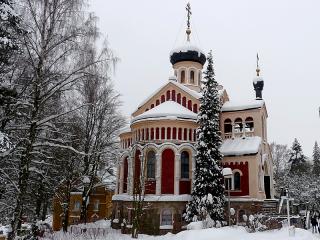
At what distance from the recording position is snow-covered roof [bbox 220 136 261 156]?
27486mm

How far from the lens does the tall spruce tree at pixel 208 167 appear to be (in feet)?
80.5

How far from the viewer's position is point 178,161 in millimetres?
26750

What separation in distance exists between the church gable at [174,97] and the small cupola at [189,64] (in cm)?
330

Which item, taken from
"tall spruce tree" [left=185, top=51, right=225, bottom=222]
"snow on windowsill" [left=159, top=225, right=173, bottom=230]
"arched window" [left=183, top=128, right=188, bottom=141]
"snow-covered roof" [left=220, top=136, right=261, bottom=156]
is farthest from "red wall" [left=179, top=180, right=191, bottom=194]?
"snow-covered roof" [left=220, top=136, right=261, bottom=156]

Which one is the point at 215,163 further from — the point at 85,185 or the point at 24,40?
the point at 24,40

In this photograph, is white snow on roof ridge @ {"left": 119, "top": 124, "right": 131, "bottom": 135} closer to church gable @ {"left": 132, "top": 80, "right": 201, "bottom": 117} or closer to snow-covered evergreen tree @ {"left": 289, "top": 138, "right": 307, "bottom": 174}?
church gable @ {"left": 132, "top": 80, "right": 201, "bottom": 117}

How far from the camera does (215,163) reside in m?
25.3

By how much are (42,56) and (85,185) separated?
705 inches

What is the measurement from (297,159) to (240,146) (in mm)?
35423

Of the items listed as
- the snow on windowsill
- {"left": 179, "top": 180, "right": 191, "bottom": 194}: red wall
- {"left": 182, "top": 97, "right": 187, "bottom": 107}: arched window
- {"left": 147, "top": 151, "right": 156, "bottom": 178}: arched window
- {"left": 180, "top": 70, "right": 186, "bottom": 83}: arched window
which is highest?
{"left": 180, "top": 70, "right": 186, "bottom": 83}: arched window

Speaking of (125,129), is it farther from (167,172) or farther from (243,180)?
(243,180)

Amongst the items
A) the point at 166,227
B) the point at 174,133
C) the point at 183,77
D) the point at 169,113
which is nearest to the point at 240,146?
the point at 174,133

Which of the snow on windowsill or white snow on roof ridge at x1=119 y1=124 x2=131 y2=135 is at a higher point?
white snow on roof ridge at x1=119 y1=124 x2=131 y2=135

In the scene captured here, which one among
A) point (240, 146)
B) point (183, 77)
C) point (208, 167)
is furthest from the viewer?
point (183, 77)
